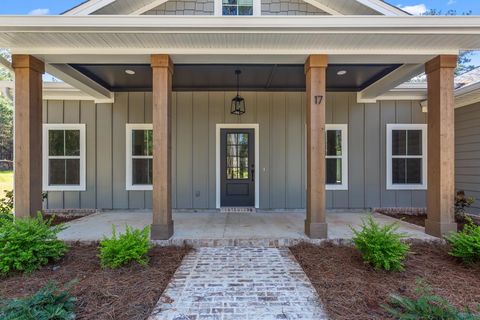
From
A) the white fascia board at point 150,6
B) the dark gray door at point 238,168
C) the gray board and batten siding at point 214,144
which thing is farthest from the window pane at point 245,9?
the dark gray door at point 238,168

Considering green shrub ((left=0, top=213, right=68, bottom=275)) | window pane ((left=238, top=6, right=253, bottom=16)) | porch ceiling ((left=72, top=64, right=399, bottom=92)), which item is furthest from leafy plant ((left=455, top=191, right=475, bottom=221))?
green shrub ((left=0, top=213, right=68, bottom=275))

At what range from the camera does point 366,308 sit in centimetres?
232

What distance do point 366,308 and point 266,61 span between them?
11.1 ft

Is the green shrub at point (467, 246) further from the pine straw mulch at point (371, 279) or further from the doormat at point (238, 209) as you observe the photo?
the doormat at point (238, 209)

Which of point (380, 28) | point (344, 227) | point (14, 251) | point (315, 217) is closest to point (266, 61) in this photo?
point (380, 28)

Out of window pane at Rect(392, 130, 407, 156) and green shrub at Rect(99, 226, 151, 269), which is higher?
window pane at Rect(392, 130, 407, 156)

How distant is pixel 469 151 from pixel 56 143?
358 inches

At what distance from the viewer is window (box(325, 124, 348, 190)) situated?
6.34 metres

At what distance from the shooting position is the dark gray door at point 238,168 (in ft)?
20.5

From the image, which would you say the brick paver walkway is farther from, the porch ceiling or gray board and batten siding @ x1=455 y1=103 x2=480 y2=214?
gray board and batten siding @ x1=455 y1=103 x2=480 y2=214

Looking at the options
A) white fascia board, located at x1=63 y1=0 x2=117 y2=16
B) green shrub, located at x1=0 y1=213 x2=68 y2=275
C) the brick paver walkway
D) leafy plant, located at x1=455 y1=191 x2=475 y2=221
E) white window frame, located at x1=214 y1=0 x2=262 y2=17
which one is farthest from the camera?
leafy plant, located at x1=455 y1=191 x2=475 y2=221

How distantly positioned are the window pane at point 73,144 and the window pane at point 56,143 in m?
0.12

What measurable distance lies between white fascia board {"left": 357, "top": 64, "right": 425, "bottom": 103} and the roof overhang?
0.54 meters

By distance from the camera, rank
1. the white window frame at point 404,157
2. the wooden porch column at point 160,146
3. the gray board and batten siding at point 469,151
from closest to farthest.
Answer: the wooden porch column at point 160,146 < the gray board and batten siding at point 469,151 < the white window frame at point 404,157
